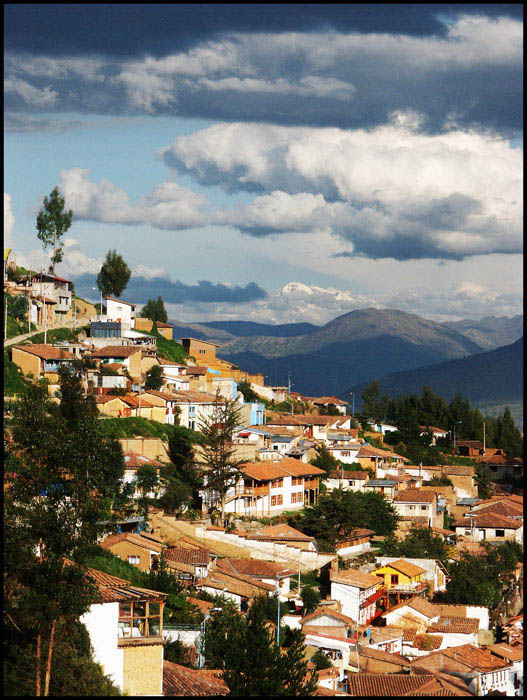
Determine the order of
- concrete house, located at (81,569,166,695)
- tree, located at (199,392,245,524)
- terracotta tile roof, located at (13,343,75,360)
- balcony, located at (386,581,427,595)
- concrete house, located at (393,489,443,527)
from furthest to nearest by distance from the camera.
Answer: terracotta tile roof, located at (13,343,75,360) < concrete house, located at (393,489,443,527) < tree, located at (199,392,245,524) < balcony, located at (386,581,427,595) < concrete house, located at (81,569,166,695)

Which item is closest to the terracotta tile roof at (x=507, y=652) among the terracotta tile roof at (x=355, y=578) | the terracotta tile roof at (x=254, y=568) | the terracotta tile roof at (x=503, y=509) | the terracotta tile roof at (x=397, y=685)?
the terracotta tile roof at (x=397, y=685)

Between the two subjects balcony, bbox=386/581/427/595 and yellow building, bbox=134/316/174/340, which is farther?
yellow building, bbox=134/316/174/340

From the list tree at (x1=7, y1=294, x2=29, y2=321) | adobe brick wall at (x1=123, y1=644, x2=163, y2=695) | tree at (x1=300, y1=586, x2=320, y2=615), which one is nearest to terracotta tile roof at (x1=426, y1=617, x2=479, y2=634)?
tree at (x1=300, y1=586, x2=320, y2=615)

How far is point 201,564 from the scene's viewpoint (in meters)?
37.2

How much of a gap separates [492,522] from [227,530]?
19.2 metres

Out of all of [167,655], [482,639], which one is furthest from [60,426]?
[482,639]

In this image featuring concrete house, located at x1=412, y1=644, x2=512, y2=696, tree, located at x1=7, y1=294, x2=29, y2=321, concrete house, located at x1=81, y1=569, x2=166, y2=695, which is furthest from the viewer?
tree, located at x1=7, y1=294, x2=29, y2=321

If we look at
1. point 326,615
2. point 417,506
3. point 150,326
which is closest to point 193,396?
point 150,326

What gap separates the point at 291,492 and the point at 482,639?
51.7 feet

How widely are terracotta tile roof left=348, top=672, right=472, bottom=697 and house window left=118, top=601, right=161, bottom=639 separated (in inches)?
323

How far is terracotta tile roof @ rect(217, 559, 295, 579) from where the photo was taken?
125 feet

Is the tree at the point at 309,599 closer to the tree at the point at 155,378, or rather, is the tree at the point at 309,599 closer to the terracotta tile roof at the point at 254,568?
the terracotta tile roof at the point at 254,568

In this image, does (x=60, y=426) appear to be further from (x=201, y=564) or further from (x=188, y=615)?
(x=201, y=564)

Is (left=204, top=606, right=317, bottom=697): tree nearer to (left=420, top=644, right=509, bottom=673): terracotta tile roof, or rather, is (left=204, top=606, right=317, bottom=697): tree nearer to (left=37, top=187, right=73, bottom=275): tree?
(left=420, top=644, right=509, bottom=673): terracotta tile roof
